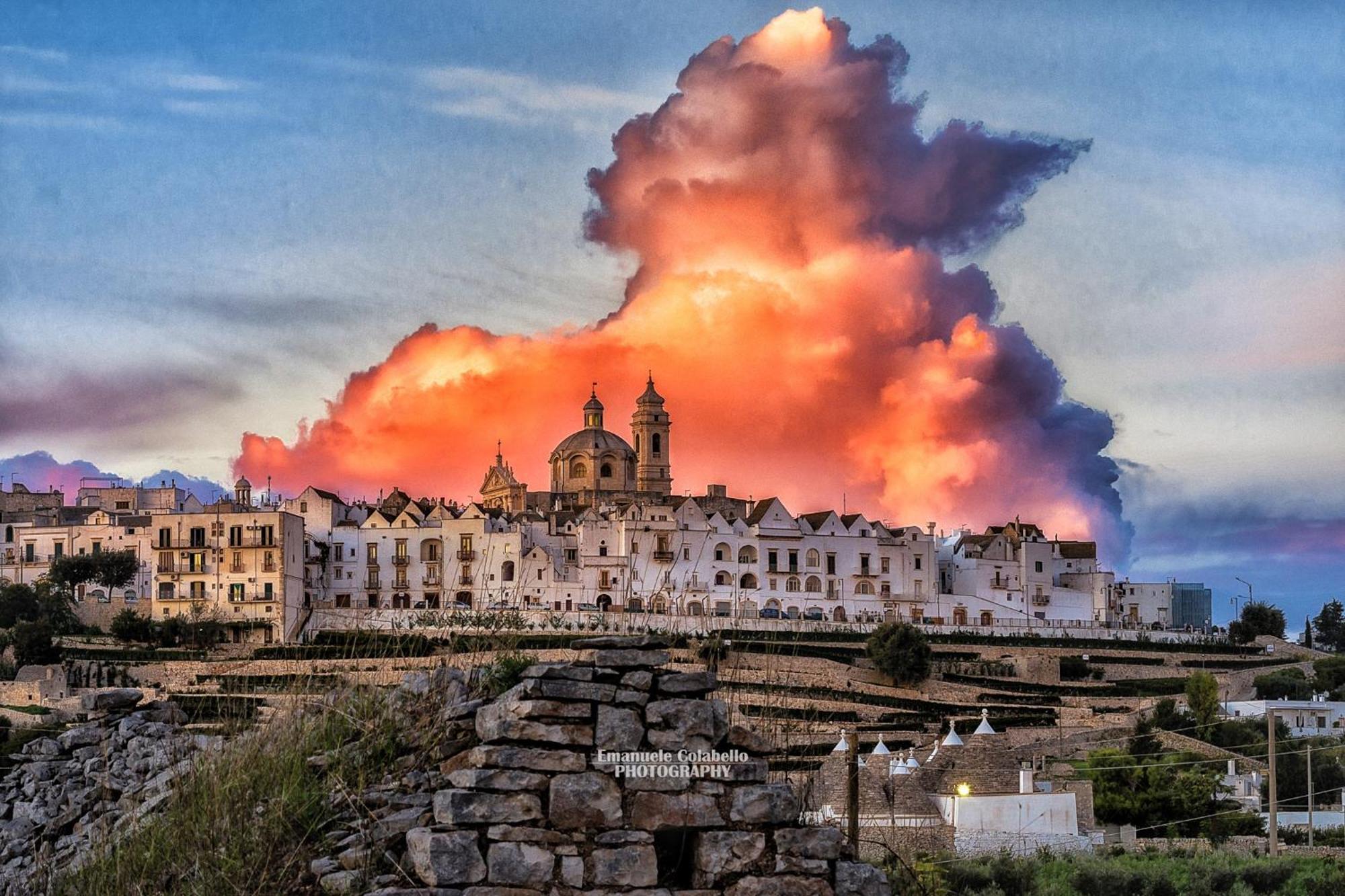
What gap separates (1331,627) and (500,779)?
9717 cm

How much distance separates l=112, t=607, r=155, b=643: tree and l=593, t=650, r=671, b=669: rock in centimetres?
6023

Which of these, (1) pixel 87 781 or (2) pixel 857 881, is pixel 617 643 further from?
(1) pixel 87 781

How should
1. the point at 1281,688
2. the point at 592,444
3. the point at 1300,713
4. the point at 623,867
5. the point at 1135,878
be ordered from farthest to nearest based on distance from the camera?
the point at 592,444
the point at 1281,688
the point at 1300,713
the point at 1135,878
the point at 623,867

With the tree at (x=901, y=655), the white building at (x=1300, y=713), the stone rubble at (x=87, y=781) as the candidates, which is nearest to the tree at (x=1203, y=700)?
the white building at (x=1300, y=713)

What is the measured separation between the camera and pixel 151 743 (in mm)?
14578

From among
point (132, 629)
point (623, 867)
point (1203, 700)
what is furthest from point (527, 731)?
point (132, 629)

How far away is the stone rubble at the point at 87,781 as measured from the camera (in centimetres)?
1312

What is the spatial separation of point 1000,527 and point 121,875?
3263 inches

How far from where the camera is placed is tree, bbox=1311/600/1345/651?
9775 cm

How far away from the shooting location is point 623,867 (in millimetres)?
10250

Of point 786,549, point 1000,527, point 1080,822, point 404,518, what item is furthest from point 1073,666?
point 1080,822

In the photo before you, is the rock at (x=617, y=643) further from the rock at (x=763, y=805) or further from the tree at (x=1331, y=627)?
the tree at (x=1331, y=627)

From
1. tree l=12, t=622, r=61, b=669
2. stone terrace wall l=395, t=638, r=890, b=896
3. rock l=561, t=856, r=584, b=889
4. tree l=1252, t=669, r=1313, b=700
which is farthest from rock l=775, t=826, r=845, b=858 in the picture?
tree l=1252, t=669, r=1313, b=700

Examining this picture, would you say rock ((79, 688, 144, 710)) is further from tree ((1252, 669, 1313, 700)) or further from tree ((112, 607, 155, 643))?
tree ((1252, 669, 1313, 700))
